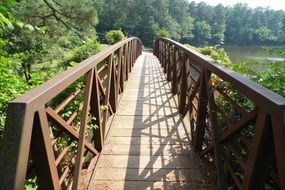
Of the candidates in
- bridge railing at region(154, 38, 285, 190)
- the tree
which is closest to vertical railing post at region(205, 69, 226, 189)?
bridge railing at region(154, 38, 285, 190)

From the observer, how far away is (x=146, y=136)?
4055 millimetres

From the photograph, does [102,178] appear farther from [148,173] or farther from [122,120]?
[122,120]

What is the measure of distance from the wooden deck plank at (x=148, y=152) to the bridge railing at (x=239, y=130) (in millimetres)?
211

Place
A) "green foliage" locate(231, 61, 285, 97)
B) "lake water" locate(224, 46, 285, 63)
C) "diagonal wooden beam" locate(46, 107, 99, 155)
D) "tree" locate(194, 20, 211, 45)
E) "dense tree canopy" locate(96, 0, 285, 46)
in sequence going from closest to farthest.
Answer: "diagonal wooden beam" locate(46, 107, 99, 155) → "green foliage" locate(231, 61, 285, 97) → "lake water" locate(224, 46, 285, 63) → "dense tree canopy" locate(96, 0, 285, 46) → "tree" locate(194, 20, 211, 45)

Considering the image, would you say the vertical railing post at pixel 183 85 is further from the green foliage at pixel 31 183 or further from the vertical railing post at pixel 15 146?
the vertical railing post at pixel 15 146

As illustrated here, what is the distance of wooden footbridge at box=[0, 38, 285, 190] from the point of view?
57.9 inches

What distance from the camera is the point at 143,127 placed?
4.39 metres

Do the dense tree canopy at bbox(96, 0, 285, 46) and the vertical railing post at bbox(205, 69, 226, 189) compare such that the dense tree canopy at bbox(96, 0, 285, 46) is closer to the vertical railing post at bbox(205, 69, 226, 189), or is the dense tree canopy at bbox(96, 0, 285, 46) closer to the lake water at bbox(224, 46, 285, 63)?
the lake water at bbox(224, 46, 285, 63)

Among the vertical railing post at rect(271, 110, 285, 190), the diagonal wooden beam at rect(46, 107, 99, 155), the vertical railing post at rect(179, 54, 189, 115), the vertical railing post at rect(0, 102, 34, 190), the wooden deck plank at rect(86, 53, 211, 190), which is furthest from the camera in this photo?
the vertical railing post at rect(179, 54, 189, 115)

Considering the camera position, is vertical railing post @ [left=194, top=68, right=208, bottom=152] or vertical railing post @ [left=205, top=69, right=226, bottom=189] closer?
vertical railing post @ [left=205, top=69, right=226, bottom=189]

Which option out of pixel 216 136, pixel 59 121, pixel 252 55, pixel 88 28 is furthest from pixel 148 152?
pixel 252 55

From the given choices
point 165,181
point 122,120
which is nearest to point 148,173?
point 165,181

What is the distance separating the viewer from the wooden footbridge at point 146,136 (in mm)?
1471

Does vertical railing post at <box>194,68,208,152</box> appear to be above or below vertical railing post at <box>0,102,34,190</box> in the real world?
below
